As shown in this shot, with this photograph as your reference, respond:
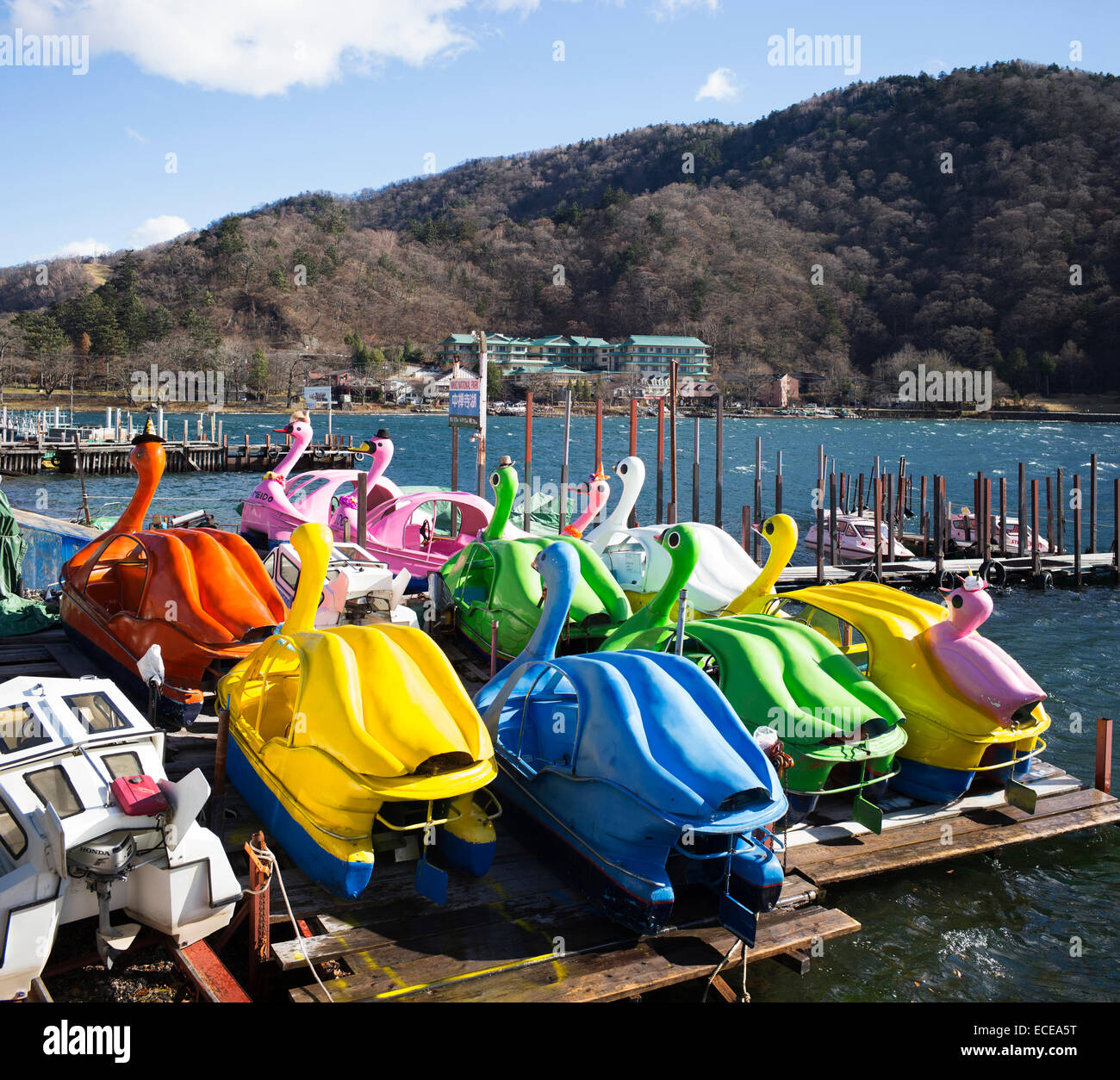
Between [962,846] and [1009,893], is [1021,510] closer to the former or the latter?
[1009,893]

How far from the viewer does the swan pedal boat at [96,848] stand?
5602 mm

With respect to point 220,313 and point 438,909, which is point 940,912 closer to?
point 438,909

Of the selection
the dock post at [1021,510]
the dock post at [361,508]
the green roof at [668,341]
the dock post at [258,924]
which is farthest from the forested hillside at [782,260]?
the dock post at [258,924]

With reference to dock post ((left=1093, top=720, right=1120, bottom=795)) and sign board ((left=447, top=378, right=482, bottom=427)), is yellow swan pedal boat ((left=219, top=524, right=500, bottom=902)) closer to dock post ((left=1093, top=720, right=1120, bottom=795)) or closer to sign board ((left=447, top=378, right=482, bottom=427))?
dock post ((left=1093, top=720, right=1120, bottom=795))

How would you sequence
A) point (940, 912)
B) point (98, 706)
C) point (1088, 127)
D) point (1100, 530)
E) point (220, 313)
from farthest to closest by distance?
point (1088, 127)
point (220, 313)
point (1100, 530)
point (940, 912)
point (98, 706)

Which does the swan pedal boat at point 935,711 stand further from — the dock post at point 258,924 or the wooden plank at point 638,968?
the dock post at point 258,924

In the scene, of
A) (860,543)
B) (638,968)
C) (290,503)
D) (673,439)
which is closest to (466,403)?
(290,503)

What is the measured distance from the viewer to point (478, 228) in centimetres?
16862

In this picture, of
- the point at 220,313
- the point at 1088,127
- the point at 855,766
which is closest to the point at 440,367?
the point at 220,313

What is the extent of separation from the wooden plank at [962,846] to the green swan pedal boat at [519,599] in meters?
4.41

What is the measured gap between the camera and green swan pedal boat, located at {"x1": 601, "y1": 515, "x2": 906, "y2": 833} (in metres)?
8.48

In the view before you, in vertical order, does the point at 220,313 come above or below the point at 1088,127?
below

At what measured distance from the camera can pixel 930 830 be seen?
8.99m
